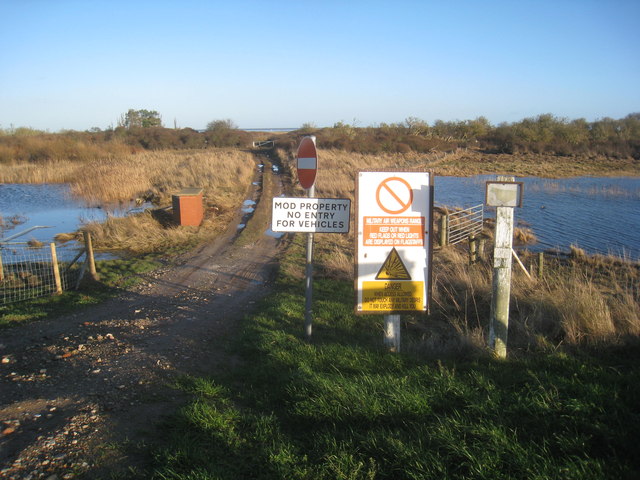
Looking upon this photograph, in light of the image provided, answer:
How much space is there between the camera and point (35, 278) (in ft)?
31.9

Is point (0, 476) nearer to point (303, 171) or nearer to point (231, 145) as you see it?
point (303, 171)

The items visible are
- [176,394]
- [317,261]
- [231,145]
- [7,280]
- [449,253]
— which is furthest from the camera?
[231,145]

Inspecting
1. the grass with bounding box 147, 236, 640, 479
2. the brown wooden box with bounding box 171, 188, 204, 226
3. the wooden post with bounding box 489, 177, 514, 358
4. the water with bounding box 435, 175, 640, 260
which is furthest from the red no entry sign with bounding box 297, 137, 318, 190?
the water with bounding box 435, 175, 640, 260

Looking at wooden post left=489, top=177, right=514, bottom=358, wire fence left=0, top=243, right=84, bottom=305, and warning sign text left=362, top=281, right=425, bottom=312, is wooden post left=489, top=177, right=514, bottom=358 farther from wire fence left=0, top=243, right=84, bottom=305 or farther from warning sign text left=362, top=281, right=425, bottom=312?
wire fence left=0, top=243, right=84, bottom=305

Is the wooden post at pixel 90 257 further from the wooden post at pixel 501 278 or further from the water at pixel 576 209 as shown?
the water at pixel 576 209

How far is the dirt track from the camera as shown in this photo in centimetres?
337

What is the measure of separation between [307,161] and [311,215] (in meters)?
0.59

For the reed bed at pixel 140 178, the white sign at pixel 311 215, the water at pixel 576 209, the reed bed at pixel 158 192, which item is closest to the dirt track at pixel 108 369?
the white sign at pixel 311 215

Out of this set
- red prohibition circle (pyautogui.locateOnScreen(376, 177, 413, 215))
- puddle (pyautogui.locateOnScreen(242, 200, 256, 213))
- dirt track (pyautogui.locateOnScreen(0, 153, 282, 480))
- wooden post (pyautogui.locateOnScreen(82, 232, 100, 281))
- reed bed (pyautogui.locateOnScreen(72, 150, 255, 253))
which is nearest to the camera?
dirt track (pyautogui.locateOnScreen(0, 153, 282, 480))

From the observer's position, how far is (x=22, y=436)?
3619 millimetres

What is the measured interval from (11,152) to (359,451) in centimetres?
4059

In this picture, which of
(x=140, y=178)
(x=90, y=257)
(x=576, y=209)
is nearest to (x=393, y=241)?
(x=90, y=257)

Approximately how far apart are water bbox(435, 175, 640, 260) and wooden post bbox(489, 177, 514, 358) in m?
9.94

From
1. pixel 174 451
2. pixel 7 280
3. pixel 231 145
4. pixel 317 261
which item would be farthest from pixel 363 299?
pixel 231 145
